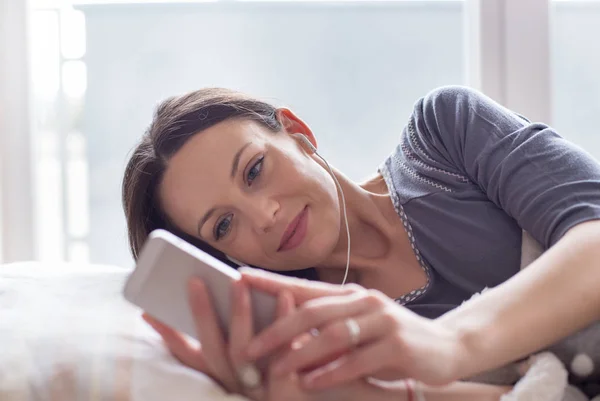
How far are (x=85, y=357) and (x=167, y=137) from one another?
45 centimetres

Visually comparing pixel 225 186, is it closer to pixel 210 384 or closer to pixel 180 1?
pixel 210 384

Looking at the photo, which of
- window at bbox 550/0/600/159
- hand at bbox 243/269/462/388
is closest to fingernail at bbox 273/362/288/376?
hand at bbox 243/269/462/388

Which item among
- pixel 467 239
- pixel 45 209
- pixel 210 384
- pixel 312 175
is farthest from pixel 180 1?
pixel 210 384

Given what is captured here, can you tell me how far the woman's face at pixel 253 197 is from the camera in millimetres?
1004

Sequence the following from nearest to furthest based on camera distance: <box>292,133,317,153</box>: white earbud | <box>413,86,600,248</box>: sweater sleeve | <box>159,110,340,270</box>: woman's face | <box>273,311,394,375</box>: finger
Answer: <box>273,311,394,375</box>: finger < <box>413,86,600,248</box>: sweater sleeve < <box>159,110,340,270</box>: woman's face < <box>292,133,317,153</box>: white earbud

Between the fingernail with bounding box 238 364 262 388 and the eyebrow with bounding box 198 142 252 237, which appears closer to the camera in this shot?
the fingernail with bounding box 238 364 262 388

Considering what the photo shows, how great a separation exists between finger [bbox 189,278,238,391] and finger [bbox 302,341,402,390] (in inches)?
3.6

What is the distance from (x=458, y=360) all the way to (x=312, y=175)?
45 cm

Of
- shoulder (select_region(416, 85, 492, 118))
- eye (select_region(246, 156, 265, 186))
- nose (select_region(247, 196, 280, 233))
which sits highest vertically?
shoulder (select_region(416, 85, 492, 118))

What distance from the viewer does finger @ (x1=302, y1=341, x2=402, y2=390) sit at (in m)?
0.62

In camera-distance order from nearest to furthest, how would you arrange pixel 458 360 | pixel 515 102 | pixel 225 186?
1. pixel 458 360
2. pixel 225 186
3. pixel 515 102

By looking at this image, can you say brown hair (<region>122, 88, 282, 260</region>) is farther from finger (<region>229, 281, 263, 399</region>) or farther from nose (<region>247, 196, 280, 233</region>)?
finger (<region>229, 281, 263, 399</region>)

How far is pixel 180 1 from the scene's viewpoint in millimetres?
1656

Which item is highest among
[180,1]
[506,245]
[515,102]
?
[180,1]
